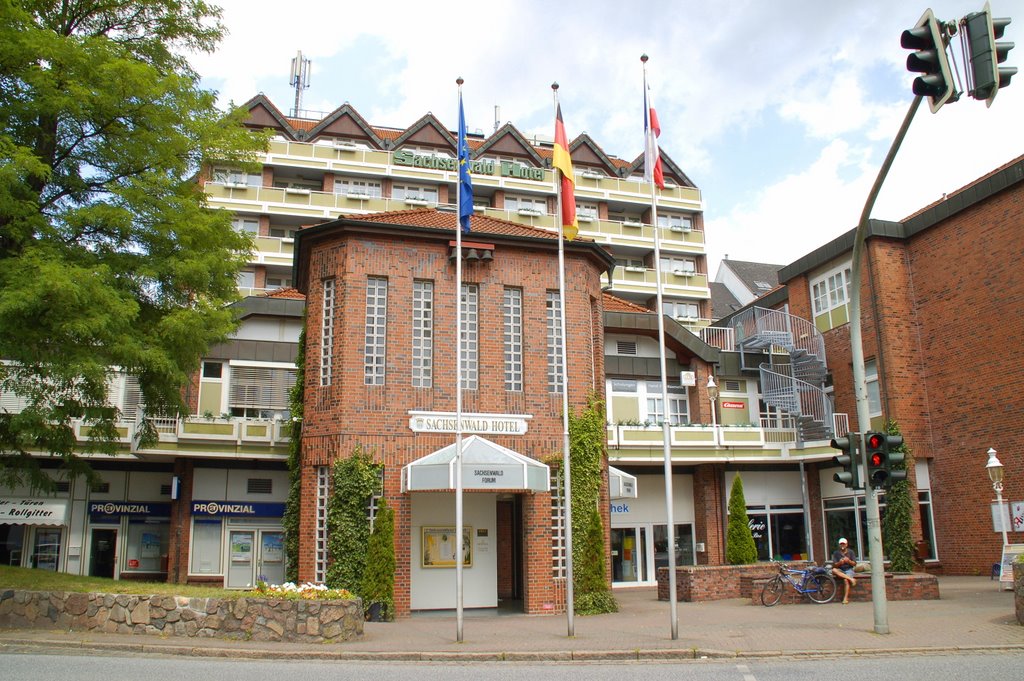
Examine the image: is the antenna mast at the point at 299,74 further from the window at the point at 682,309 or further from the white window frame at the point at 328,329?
the white window frame at the point at 328,329

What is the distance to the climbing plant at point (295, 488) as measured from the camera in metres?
19.4

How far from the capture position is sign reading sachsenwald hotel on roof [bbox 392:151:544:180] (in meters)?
43.3

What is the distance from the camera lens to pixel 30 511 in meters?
25.3

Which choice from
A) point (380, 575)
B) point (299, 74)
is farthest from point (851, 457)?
point (299, 74)

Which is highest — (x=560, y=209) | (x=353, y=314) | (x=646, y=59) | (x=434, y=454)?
(x=646, y=59)

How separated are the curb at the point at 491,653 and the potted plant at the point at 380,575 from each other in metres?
4.42

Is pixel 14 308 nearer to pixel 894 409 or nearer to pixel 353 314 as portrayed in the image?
pixel 353 314

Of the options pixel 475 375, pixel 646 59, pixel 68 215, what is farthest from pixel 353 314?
pixel 646 59

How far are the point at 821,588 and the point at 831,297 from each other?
600 inches

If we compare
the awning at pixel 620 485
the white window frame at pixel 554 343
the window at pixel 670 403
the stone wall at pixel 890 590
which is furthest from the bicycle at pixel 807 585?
the window at pixel 670 403

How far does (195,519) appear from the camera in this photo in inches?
1032

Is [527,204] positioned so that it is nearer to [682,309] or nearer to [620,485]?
[682,309]

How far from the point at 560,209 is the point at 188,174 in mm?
8316

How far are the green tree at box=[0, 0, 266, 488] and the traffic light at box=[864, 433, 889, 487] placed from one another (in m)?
12.2
